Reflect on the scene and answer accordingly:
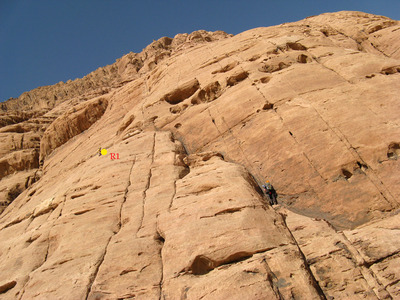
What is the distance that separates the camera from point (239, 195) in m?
10.2

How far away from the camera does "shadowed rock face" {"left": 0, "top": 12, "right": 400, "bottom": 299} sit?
8.05 m

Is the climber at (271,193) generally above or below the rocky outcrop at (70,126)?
below

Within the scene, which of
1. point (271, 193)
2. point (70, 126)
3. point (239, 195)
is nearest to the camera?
point (239, 195)

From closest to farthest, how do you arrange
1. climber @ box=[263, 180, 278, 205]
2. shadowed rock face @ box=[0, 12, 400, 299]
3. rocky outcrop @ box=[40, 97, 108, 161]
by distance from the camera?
shadowed rock face @ box=[0, 12, 400, 299]
climber @ box=[263, 180, 278, 205]
rocky outcrop @ box=[40, 97, 108, 161]

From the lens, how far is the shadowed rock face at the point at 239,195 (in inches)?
317

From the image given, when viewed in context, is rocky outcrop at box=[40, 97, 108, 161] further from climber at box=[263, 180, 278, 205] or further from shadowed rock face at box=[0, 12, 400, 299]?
climber at box=[263, 180, 278, 205]

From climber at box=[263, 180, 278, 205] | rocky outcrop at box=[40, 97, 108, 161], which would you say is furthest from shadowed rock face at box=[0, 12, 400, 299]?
rocky outcrop at box=[40, 97, 108, 161]

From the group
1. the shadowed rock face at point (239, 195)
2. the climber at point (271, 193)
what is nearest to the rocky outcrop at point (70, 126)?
the shadowed rock face at point (239, 195)

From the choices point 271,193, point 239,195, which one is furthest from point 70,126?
point 239,195

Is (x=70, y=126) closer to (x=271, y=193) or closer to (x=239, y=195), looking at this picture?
(x=271, y=193)

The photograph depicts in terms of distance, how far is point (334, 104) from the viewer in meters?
13.9

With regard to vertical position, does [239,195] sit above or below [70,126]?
below

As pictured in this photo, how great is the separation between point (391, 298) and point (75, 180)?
1379 centimetres

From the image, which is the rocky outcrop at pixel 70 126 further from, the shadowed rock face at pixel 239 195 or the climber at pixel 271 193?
the climber at pixel 271 193
